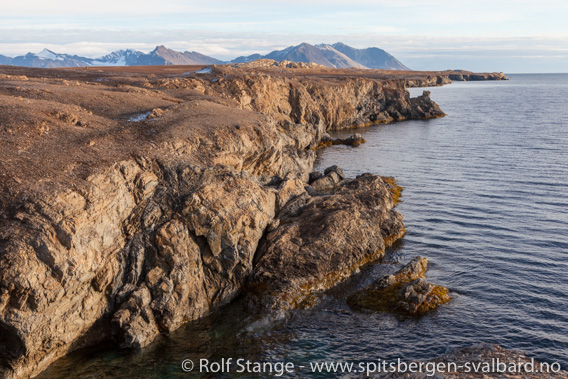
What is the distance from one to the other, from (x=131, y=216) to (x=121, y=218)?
68 cm

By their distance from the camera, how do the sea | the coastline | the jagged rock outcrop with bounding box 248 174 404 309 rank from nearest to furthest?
the coastline
the sea
the jagged rock outcrop with bounding box 248 174 404 309

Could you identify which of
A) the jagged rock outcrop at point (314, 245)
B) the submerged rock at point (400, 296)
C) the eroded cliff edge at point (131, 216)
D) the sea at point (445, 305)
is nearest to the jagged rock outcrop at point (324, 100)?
the sea at point (445, 305)

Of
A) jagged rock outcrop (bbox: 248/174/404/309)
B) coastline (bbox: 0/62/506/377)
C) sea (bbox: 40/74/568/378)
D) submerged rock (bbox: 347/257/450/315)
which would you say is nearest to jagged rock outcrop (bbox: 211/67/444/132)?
sea (bbox: 40/74/568/378)

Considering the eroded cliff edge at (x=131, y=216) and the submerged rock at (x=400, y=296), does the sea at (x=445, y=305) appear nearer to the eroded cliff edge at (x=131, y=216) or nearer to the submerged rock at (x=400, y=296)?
the submerged rock at (x=400, y=296)

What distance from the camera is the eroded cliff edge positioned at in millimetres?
20406

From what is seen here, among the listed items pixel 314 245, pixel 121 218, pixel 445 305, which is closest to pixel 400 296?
pixel 445 305

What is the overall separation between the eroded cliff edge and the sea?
4.67ft

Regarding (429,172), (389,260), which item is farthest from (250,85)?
(389,260)

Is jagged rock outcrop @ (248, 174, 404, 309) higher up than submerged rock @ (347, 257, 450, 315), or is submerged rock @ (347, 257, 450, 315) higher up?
jagged rock outcrop @ (248, 174, 404, 309)

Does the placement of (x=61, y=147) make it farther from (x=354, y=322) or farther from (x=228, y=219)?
(x=354, y=322)

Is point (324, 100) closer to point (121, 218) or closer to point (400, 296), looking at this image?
point (400, 296)

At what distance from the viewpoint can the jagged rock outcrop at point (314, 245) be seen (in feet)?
89.2

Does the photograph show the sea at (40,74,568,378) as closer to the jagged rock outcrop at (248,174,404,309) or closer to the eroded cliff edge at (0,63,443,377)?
the jagged rock outcrop at (248,174,404,309)

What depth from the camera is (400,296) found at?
1030 inches
